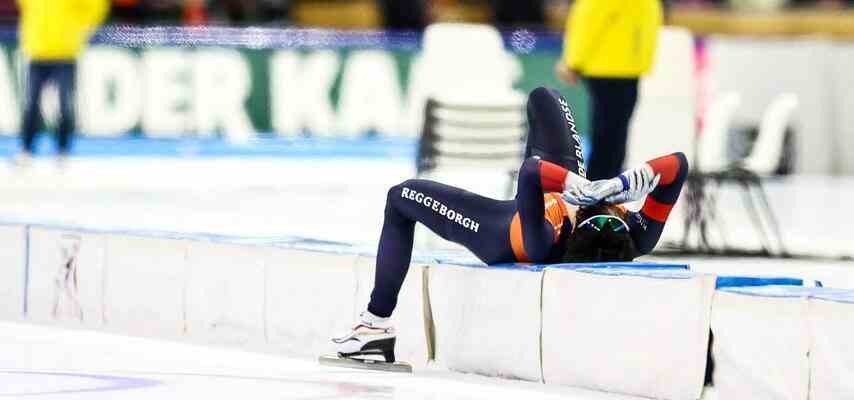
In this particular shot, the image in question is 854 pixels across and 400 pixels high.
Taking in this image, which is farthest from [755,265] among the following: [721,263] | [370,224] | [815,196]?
[815,196]

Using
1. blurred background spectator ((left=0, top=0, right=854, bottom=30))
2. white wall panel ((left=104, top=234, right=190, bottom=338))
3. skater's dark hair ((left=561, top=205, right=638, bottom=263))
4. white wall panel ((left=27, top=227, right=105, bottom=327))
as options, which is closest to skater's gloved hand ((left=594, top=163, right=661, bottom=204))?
skater's dark hair ((left=561, top=205, right=638, bottom=263))

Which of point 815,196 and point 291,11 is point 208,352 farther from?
point 291,11

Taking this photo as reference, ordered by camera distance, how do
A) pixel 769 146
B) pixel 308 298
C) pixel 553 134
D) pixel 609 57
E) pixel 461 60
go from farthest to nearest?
1. pixel 461 60
2. pixel 769 146
3. pixel 609 57
4. pixel 308 298
5. pixel 553 134

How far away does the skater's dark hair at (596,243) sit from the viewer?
6.92 m

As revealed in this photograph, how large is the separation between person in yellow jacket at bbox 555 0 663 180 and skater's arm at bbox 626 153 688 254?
3972 millimetres

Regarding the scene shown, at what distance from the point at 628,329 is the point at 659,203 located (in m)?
0.68

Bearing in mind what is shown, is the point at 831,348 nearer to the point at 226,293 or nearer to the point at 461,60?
the point at 226,293

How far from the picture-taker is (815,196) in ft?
49.9

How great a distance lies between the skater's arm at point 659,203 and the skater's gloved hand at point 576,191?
29cm

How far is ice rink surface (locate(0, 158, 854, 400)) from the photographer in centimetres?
650

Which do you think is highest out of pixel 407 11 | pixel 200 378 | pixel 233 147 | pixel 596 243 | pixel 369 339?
pixel 407 11

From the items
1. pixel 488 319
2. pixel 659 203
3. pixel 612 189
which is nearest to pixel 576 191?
pixel 612 189

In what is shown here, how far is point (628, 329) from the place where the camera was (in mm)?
6508

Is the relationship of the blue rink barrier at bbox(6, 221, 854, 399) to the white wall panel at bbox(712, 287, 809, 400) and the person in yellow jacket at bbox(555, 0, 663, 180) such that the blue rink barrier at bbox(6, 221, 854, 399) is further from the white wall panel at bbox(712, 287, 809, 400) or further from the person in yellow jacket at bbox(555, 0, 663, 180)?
the person in yellow jacket at bbox(555, 0, 663, 180)
